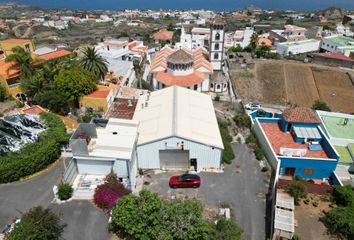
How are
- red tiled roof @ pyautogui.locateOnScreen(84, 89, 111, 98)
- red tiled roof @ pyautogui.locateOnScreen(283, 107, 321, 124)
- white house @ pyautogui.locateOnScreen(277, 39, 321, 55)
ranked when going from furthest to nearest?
white house @ pyautogui.locateOnScreen(277, 39, 321, 55), red tiled roof @ pyautogui.locateOnScreen(84, 89, 111, 98), red tiled roof @ pyautogui.locateOnScreen(283, 107, 321, 124)

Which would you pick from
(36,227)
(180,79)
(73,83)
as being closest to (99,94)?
(73,83)

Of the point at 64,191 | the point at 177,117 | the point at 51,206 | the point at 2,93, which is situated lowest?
the point at 51,206

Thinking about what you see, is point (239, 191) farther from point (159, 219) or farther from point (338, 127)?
point (338, 127)

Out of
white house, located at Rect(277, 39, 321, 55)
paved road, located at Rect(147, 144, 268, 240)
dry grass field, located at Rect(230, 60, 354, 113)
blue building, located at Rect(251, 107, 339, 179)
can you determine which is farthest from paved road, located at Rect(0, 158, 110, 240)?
white house, located at Rect(277, 39, 321, 55)

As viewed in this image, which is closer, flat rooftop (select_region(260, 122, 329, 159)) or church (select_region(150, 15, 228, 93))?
flat rooftop (select_region(260, 122, 329, 159))

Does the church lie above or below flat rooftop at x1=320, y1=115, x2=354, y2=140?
above

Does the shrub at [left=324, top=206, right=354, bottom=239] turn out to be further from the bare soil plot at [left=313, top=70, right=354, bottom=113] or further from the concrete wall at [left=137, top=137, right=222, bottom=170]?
the bare soil plot at [left=313, top=70, right=354, bottom=113]
